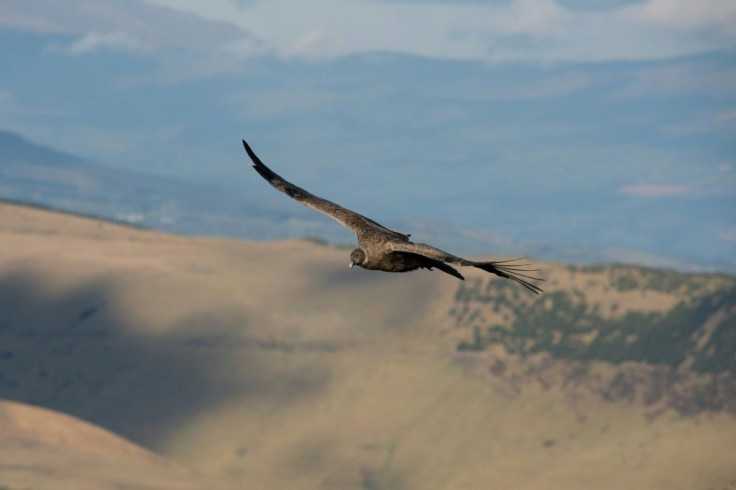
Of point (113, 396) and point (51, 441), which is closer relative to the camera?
point (51, 441)

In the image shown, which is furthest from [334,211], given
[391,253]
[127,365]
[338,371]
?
[127,365]

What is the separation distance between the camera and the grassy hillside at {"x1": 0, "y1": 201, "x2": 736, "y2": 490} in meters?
120

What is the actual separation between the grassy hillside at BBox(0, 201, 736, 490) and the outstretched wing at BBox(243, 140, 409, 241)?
73994mm

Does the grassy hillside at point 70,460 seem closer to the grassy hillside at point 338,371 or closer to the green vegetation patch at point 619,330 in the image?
the grassy hillside at point 338,371

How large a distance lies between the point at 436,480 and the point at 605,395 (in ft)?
71.4

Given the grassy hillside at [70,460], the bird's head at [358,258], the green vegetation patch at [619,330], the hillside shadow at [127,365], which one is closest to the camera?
the bird's head at [358,258]

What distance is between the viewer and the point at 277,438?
422 feet

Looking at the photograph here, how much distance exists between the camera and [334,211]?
33.8 meters

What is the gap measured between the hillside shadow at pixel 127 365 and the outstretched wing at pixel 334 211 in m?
98.4

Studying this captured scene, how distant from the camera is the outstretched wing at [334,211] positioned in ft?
102

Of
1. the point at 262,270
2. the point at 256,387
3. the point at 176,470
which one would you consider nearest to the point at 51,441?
the point at 176,470

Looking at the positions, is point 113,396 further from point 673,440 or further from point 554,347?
point 673,440

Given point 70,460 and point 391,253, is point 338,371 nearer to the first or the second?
point 70,460

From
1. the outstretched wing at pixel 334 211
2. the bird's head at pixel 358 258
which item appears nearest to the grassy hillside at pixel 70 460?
the outstretched wing at pixel 334 211
